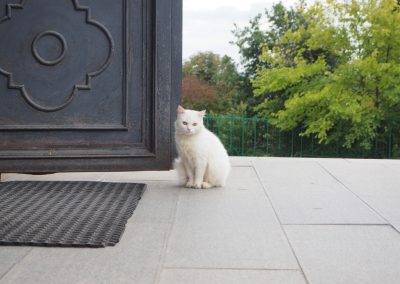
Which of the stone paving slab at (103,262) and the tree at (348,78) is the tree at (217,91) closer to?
the tree at (348,78)

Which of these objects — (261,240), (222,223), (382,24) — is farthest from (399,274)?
(382,24)

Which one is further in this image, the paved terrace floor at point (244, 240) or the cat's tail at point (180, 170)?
the cat's tail at point (180, 170)

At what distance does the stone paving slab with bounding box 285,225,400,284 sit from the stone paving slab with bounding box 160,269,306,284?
0.09m

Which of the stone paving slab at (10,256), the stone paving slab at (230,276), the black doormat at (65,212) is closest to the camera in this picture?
the stone paving slab at (230,276)

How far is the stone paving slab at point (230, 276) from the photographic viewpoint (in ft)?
7.68

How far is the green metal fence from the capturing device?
11.7 m

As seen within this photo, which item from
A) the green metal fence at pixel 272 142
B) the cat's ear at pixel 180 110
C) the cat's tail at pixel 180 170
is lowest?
the green metal fence at pixel 272 142

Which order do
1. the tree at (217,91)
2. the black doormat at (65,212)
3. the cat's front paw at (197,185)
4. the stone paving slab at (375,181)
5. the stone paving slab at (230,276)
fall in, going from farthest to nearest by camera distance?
1. the tree at (217,91)
2. the cat's front paw at (197,185)
3. the stone paving slab at (375,181)
4. the black doormat at (65,212)
5. the stone paving slab at (230,276)

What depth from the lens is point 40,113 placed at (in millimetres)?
3748

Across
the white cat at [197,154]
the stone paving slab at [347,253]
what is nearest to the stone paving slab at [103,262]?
the stone paving slab at [347,253]

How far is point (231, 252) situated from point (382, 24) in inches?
372

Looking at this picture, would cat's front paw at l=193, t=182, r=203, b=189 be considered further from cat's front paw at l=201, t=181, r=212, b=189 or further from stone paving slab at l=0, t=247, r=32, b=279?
stone paving slab at l=0, t=247, r=32, b=279

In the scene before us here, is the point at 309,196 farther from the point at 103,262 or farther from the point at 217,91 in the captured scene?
the point at 217,91

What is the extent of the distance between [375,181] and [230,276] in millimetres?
2992
